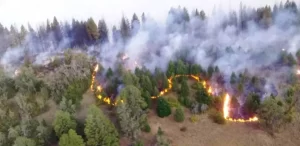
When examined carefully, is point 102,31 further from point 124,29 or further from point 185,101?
point 185,101

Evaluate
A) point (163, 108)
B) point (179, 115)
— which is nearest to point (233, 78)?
point (179, 115)

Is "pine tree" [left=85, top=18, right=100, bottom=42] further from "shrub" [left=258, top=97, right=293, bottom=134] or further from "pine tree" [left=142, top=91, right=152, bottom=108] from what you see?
"shrub" [left=258, top=97, right=293, bottom=134]

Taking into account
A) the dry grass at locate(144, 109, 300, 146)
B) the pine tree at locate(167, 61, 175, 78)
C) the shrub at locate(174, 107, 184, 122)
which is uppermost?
the pine tree at locate(167, 61, 175, 78)

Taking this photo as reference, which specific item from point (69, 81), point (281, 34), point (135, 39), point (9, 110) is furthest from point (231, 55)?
point (9, 110)

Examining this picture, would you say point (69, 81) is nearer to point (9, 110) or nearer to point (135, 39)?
point (9, 110)

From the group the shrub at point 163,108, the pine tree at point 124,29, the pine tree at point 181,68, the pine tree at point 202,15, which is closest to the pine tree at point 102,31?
the pine tree at point 124,29

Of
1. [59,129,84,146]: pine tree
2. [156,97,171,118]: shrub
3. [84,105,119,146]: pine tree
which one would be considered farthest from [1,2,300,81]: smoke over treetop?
[59,129,84,146]: pine tree
